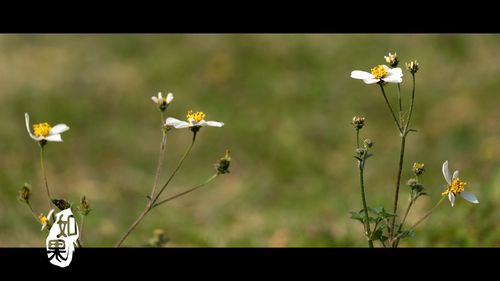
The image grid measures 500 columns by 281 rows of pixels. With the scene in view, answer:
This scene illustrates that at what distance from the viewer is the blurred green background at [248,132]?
5.20 m

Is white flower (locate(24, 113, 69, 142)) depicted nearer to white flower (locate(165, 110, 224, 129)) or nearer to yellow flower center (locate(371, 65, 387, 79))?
white flower (locate(165, 110, 224, 129))

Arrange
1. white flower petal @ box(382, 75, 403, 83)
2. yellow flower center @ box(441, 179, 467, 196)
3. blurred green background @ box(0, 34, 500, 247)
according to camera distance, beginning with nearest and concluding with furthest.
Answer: white flower petal @ box(382, 75, 403, 83), yellow flower center @ box(441, 179, 467, 196), blurred green background @ box(0, 34, 500, 247)

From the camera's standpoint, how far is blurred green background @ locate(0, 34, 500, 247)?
205 inches

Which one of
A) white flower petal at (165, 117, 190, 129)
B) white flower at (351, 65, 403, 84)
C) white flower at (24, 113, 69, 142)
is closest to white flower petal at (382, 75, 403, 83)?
white flower at (351, 65, 403, 84)

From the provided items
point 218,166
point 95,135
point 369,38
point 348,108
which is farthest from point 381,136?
point 218,166

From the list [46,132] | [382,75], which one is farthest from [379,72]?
[46,132]

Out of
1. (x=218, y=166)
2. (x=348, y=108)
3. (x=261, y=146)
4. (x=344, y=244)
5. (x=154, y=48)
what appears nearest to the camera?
(x=218, y=166)

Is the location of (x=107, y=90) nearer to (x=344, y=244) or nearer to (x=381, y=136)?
(x=381, y=136)

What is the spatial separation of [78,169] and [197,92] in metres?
2.14

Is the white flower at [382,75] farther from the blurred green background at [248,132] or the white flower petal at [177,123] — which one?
the blurred green background at [248,132]

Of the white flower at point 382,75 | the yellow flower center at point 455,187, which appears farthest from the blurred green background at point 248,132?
the white flower at point 382,75

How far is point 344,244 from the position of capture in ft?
13.7

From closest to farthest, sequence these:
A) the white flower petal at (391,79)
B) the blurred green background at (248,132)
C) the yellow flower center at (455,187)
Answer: the white flower petal at (391,79), the yellow flower center at (455,187), the blurred green background at (248,132)

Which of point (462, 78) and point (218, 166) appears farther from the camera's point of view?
point (462, 78)
